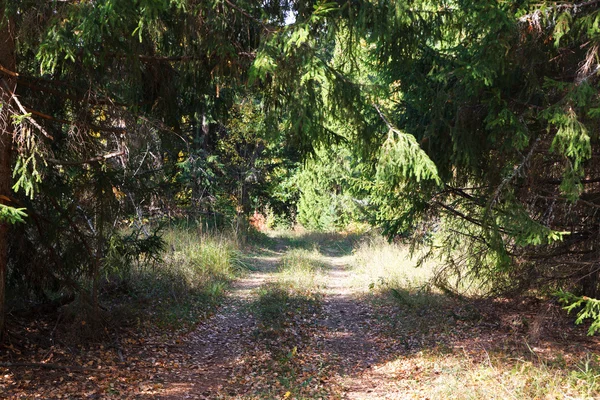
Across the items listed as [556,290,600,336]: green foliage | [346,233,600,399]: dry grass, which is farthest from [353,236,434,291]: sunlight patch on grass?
[556,290,600,336]: green foliage

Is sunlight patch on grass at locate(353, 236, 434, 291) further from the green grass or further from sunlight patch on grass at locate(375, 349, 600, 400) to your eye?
sunlight patch on grass at locate(375, 349, 600, 400)

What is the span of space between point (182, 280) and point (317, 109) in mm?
6829

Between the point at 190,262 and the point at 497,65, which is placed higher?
the point at 497,65

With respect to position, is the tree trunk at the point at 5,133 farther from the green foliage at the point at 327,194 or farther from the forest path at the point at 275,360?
the green foliage at the point at 327,194

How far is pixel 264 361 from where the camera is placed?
7.51m

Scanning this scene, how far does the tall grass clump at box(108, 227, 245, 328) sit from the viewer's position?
9.59 metres

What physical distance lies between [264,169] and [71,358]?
655 inches

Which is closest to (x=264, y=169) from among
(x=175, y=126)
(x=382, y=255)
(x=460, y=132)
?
(x=382, y=255)

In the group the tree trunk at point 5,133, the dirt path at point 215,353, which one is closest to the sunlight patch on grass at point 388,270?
the dirt path at point 215,353

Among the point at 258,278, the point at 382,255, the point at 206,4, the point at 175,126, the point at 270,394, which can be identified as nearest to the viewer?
the point at 206,4

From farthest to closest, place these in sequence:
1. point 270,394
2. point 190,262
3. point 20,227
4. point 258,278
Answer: point 258,278, point 190,262, point 20,227, point 270,394

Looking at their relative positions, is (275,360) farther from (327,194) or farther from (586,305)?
(327,194)

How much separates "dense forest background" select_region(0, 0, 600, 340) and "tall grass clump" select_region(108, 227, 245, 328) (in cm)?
175

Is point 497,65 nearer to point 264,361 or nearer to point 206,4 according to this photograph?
point 206,4
